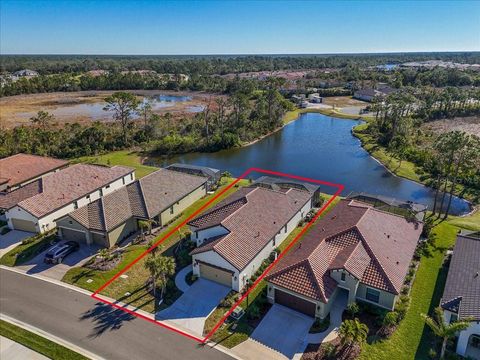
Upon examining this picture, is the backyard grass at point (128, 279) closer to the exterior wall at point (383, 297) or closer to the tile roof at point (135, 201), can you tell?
the tile roof at point (135, 201)

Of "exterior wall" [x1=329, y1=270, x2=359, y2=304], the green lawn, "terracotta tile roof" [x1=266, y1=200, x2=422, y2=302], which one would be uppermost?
"terracotta tile roof" [x1=266, y1=200, x2=422, y2=302]

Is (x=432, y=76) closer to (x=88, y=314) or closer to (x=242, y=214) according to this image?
(x=242, y=214)

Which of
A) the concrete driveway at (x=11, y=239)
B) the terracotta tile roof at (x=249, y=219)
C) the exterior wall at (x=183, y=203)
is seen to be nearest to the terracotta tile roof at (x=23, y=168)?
the concrete driveway at (x=11, y=239)

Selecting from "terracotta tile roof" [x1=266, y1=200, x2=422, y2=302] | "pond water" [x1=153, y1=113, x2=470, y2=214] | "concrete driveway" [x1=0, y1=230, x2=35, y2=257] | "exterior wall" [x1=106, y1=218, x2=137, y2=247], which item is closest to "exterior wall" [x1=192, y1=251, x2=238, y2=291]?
"terracotta tile roof" [x1=266, y1=200, x2=422, y2=302]

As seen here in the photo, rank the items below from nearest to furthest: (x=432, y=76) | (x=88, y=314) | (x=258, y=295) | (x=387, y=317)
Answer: (x=387, y=317) < (x=88, y=314) < (x=258, y=295) < (x=432, y=76)

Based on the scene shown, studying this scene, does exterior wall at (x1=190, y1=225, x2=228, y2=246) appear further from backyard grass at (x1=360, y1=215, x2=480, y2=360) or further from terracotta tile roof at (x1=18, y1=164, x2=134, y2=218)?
terracotta tile roof at (x1=18, y1=164, x2=134, y2=218)

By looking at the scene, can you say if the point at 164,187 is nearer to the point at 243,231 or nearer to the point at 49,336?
the point at 243,231

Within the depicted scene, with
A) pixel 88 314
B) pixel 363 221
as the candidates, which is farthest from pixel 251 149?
pixel 88 314

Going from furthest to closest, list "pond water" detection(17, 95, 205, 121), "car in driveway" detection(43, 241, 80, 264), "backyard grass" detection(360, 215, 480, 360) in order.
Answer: "pond water" detection(17, 95, 205, 121), "car in driveway" detection(43, 241, 80, 264), "backyard grass" detection(360, 215, 480, 360)
